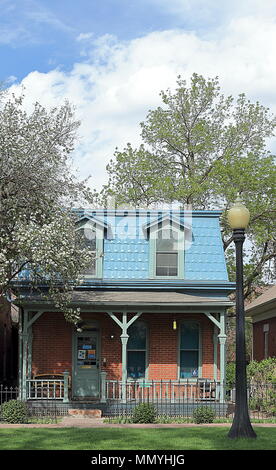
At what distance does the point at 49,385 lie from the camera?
2303cm

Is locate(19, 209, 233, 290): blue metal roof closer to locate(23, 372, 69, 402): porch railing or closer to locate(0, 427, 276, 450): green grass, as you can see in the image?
locate(23, 372, 69, 402): porch railing

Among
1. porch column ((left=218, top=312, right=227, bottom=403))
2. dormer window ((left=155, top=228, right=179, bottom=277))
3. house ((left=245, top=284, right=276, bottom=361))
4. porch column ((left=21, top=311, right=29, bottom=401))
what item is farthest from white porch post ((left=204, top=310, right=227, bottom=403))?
house ((left=245, top=284, right=276, bottom=361))

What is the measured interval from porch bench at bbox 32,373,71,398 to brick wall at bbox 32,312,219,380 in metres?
0.48

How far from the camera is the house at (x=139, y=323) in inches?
909

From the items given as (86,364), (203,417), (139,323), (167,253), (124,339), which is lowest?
(203,417)

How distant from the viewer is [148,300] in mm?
22609

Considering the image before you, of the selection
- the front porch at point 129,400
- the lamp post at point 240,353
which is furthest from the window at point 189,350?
the lamp post at point 240,353

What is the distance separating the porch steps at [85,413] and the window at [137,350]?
→ 8.46 ft

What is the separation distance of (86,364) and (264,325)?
37.0 ft

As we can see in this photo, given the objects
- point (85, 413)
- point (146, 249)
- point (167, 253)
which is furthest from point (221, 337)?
point (85, 413)

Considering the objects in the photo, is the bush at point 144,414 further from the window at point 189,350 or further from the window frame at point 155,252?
the window frame at point 155,252

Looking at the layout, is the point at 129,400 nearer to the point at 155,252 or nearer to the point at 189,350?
the point at 189,350

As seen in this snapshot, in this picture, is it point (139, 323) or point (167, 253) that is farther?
point (167, 253)

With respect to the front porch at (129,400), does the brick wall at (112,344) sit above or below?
above
